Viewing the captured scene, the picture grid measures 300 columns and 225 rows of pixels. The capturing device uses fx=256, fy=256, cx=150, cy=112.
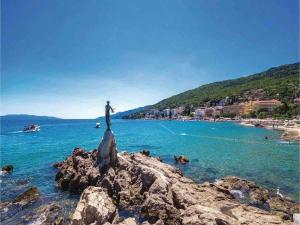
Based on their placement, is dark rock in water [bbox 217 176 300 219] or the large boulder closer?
the large boulder

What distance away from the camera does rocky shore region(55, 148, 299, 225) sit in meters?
12.3

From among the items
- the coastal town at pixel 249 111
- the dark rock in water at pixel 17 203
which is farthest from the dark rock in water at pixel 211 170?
the coastal town at pixel 249 111

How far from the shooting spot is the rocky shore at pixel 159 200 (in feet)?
40.4

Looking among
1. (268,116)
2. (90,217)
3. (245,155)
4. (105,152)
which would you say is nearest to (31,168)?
(105,152)

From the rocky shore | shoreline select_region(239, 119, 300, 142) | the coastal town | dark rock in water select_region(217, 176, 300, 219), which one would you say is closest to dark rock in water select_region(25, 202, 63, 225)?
the rocky shore

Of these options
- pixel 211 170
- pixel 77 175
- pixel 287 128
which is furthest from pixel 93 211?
pixel 287 128

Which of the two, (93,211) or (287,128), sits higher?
(93,211)

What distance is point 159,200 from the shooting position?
1425cm

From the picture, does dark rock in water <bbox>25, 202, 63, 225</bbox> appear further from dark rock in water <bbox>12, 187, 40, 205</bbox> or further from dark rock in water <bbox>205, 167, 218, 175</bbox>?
dark rock in water <bbox>205, 167, 218, 175</bbox>

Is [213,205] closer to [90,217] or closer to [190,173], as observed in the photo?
[90,217]

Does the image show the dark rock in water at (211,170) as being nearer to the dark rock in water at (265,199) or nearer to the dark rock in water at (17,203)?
the dark rock in water at (265,199)

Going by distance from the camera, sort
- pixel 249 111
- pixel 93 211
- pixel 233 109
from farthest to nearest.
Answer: pixel 233 109, pixel 249 111, pixel 93 211

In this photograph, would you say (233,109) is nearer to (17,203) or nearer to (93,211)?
(17,203)

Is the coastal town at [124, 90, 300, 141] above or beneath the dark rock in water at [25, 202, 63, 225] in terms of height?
above
